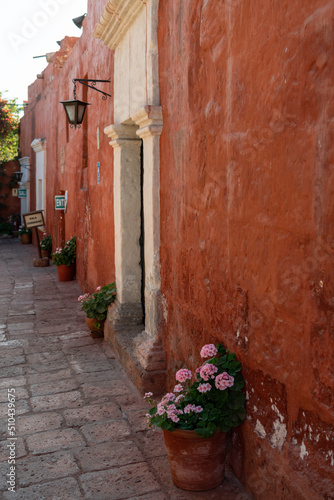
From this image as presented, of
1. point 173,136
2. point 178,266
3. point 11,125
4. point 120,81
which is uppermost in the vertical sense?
point 11,125

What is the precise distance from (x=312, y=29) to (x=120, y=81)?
3734 mm

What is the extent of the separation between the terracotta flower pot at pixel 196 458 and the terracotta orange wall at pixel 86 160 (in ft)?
12.0

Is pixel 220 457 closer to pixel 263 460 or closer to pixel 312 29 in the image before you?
pixel 263 460

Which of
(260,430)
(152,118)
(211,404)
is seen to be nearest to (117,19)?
(152,118)

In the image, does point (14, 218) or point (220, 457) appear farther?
point (14, 218)

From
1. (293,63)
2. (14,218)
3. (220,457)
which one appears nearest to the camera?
(293,63)

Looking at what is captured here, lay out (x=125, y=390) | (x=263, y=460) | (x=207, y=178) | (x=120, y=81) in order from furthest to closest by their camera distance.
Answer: (x=120, y=81) → (x=125, y=390) → (x=207, y=178) → (x=263, y=460)

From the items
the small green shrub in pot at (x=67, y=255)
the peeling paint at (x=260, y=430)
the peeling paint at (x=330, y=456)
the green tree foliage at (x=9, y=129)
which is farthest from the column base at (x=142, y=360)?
the green tree foliage at (x=9, y=129)

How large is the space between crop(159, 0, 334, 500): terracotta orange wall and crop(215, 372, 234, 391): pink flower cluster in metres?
0.10

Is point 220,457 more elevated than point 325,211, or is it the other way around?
point 325,211

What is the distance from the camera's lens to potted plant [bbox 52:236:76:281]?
10.4 meters

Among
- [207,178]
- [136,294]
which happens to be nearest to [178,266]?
[207,178]

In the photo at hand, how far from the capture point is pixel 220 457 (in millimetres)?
3080

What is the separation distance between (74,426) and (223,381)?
162 centimetres
